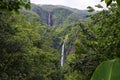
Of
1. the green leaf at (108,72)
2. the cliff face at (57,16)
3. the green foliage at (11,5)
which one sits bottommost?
the cliff face at (57,16)

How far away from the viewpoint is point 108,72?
60 cm

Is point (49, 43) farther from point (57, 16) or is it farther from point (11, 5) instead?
point (57, 16)

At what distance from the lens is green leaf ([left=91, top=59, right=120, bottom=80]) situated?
59 centimetres

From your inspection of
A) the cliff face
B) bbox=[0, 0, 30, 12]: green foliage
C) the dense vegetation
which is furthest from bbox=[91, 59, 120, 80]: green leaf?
the cliff face

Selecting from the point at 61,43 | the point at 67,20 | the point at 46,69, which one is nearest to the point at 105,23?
the point at 46,69

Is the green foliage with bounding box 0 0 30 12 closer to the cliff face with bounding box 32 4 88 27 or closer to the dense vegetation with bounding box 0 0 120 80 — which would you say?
the dense vegetation with bounding box 0 0 120 80

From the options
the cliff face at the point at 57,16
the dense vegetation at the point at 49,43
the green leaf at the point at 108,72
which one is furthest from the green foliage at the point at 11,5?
the cliff face at the point at 57,16

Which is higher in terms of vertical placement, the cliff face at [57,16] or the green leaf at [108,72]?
the green leaf at [108,72]

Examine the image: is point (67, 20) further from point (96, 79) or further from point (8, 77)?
point (96, 79)

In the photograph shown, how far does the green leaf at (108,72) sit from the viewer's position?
1.95 feet

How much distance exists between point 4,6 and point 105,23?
8771mm

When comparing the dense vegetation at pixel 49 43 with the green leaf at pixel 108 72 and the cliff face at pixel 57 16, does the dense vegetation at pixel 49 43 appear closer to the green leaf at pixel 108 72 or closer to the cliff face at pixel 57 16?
the green leaf at pixel 108 72

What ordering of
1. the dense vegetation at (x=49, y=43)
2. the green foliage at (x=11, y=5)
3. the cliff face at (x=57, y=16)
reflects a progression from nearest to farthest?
the green foliage at (x=11, y=5) < the dense vegetation at (x=49, y=43) < the cliff face at (x=57, y=16)

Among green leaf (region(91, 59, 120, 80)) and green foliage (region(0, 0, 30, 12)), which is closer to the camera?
green leaf (region(91, 59, 120, 80))
